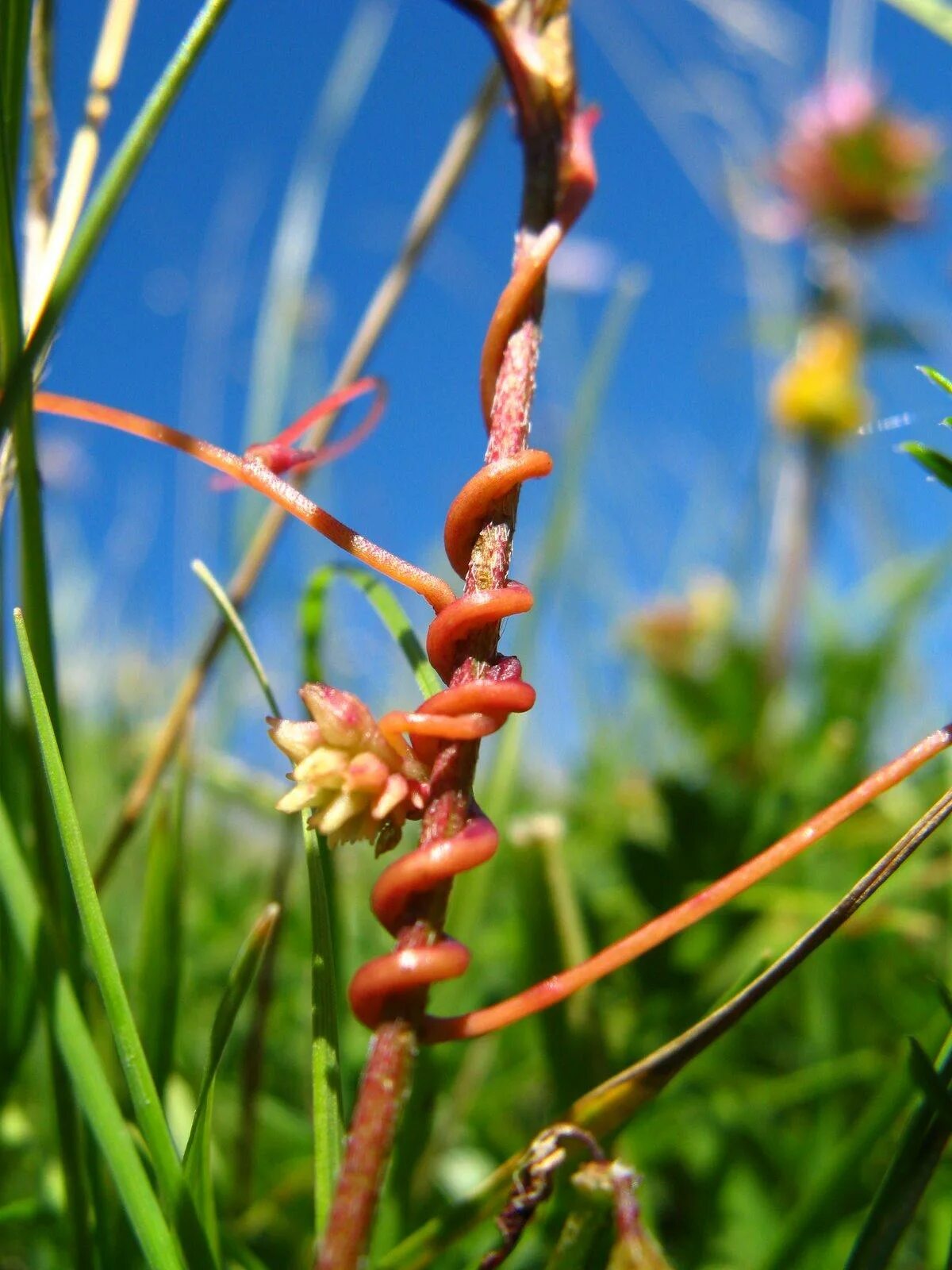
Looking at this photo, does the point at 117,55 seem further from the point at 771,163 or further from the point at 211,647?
the point at 771,163

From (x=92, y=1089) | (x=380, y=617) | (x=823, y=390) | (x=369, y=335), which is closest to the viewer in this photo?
(x=92, y=1089)

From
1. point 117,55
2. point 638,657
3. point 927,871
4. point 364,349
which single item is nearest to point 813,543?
point 638,657

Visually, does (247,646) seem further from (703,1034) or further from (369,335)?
(369,335)

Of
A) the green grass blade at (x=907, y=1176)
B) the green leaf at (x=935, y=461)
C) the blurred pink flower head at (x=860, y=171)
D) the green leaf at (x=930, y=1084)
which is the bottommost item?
the green grass blade at (x=907, y=1176)

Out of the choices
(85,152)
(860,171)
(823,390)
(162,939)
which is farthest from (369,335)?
(860,171)

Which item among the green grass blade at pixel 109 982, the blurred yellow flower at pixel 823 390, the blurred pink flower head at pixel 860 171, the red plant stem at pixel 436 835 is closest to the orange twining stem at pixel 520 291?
the red plant stem at pixel 436 835

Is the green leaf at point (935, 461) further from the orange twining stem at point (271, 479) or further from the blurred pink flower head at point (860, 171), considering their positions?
the blurred pink flower head at point (860, 171)
